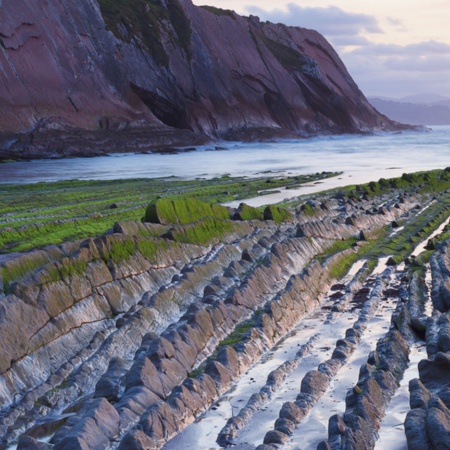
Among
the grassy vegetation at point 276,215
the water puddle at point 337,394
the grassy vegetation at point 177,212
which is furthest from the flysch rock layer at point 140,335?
the grassy vegetation at point 276,215

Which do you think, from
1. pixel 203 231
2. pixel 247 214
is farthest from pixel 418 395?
pixel 247 214

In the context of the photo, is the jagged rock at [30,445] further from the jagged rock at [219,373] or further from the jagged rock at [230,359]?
the jagged rock at [230,359]

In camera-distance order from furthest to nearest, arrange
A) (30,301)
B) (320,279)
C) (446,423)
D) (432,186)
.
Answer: (432,186)
(320,279)
(30,301)
(446,423)

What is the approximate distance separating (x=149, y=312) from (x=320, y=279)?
424 cm

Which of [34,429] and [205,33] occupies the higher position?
[205,33]

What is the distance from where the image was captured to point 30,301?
9.23 metres

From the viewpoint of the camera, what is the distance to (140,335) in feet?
31.9

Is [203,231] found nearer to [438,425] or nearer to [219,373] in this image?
[219,373]

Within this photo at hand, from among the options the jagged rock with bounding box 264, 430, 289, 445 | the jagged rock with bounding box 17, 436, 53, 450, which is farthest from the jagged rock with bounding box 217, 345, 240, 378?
the jagged rock with bounding box 17, 436, 53, 450

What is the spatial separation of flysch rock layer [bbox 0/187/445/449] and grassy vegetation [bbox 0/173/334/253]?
221 cm

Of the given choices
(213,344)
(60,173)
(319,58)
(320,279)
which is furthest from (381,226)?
(319,58)

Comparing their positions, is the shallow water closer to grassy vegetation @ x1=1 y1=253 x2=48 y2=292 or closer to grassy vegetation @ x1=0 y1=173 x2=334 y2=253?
grassy vegetation @ x1=0 y1=173 x2=334 y2=253

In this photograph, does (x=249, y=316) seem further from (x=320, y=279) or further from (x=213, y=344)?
(x=320, y=279)

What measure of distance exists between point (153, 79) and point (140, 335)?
67.5 meters
